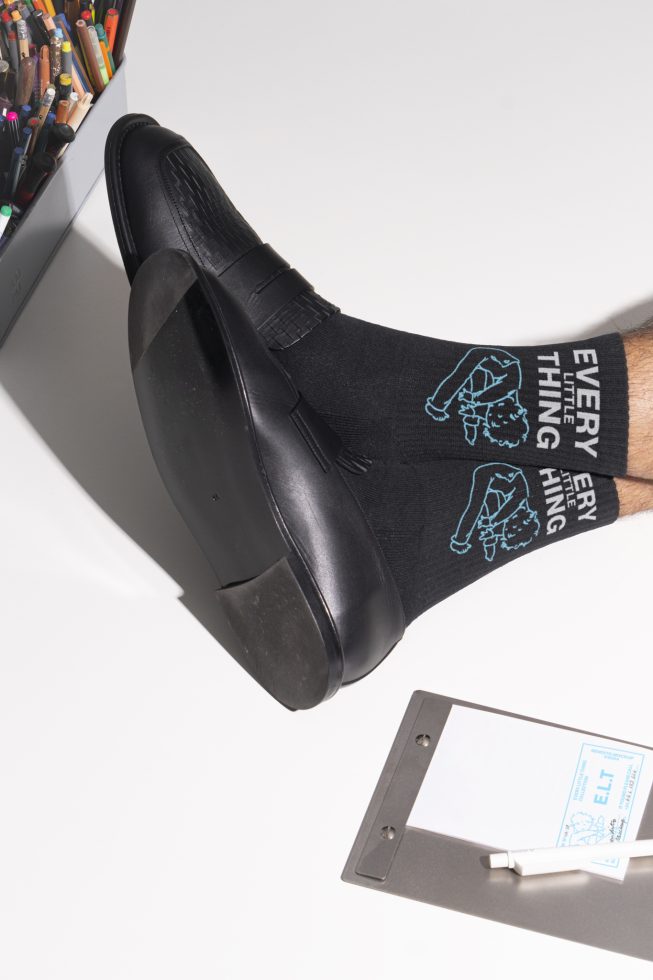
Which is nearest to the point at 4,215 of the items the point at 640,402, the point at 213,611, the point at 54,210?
the point at 54,210

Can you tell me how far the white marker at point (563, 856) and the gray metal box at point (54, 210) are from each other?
96 centimetres

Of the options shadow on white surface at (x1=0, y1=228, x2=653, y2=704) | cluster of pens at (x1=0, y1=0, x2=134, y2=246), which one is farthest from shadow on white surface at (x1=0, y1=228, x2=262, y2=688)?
cluster of pens at (x1=0, y1=0, x2=134, y2=246)

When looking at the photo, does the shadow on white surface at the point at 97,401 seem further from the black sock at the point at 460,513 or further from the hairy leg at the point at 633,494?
the hairy leg at the point at 633,494

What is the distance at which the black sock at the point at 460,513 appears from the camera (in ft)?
3.80

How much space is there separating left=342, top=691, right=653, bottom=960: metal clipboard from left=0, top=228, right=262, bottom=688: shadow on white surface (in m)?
0.24

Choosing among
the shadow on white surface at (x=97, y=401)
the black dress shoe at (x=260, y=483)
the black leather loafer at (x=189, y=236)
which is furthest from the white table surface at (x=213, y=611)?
the black leather loafer at (x=189, y=236)

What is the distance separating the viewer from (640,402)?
3.69 feet

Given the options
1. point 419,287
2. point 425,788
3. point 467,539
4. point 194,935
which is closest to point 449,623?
point 467,539

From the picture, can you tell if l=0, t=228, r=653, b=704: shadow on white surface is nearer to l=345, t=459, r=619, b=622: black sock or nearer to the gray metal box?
the gray metal box

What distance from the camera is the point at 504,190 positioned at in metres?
1.92

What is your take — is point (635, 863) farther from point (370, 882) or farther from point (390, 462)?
point (390, 462)

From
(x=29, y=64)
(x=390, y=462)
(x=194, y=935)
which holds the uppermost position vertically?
(x=29, y=64)

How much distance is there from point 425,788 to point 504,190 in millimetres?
1182

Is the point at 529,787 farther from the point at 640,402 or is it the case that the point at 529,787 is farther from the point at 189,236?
the point at 189,236
